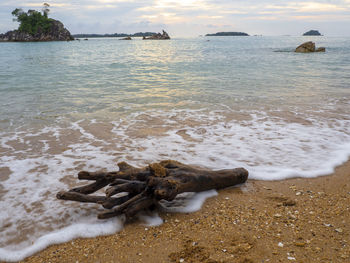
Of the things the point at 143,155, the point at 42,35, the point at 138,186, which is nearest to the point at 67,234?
the point at 138,186

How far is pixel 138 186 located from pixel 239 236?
108 cm

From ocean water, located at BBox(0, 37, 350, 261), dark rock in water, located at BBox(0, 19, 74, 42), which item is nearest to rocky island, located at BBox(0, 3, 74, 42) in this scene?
dark rock in water, located at BBox(0, 19, 74, 42)

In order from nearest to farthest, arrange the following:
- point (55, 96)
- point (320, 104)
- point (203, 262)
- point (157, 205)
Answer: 1. point (203, 262)
2. point (157, 205)
3. point (320, 104)
4. point (55, 96)

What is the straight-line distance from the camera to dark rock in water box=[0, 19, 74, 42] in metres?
100

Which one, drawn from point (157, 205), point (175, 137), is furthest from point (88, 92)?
point (157, 205)

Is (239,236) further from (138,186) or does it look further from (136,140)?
(136,140)

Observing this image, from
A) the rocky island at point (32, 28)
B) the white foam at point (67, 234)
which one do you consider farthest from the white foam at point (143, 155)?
the rocky island at point (32, 28)

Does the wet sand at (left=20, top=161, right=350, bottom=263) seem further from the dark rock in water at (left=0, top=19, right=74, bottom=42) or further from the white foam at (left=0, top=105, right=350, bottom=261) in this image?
the dark rock in water at (left=0, top=19, right=74, bottom=42)

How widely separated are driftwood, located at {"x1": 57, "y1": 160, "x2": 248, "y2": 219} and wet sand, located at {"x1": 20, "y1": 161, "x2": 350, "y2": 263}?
229mm

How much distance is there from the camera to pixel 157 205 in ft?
9.36

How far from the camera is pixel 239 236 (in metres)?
2.40

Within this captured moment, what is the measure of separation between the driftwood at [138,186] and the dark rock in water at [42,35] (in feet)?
382

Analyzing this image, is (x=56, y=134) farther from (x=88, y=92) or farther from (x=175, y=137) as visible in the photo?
(x=88, y=92)

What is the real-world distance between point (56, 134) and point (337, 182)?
5.03 m
